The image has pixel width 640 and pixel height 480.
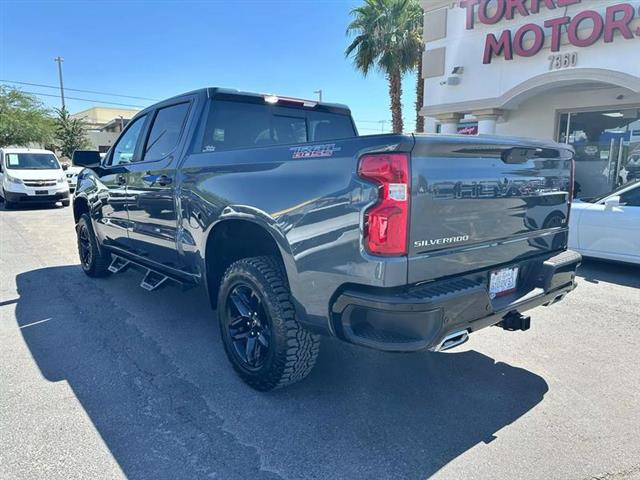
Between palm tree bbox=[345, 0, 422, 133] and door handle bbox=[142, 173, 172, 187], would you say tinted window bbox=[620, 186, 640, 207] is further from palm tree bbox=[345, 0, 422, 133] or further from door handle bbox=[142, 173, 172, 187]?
palm tree bbox=[345, 0, 422, 133]

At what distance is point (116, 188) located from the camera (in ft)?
16.5

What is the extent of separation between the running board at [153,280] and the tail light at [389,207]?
2.63 meters

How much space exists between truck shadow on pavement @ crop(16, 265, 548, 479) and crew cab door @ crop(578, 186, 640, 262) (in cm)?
373

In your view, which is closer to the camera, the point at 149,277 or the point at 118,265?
the point at 149,277

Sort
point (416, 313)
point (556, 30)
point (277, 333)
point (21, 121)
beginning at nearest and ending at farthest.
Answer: point (416, 313) → point (277, 333) → point (556, 30) → point (21, 121)

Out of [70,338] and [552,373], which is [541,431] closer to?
[552,373]

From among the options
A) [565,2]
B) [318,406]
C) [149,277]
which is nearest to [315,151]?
[318,406]

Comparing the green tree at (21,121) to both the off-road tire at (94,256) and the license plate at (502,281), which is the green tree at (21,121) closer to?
the off-road tire at (94,256)

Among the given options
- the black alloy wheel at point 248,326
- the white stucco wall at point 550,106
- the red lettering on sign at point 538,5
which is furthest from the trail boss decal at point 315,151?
the red lettering on sign at point 538,5

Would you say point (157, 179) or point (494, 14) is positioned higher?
point (494, 14)

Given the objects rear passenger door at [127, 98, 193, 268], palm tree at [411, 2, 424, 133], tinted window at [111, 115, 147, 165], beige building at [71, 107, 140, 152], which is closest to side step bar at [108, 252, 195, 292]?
rear passenger door at [127, 98, 193, 268]

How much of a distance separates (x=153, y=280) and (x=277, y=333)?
6.92 feet

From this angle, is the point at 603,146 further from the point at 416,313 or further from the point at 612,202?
the point at 416,313

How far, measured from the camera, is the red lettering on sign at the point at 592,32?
400 inches
